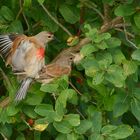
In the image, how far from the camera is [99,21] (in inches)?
133

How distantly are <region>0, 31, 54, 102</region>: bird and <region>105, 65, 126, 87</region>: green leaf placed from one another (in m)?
0.43

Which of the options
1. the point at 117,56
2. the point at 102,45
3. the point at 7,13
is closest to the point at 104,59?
the point at 102,45

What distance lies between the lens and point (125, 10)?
→ 9.58 ft

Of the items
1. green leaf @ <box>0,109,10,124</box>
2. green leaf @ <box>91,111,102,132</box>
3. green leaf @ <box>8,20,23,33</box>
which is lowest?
green leaf @ <box>91,111,102,132</box>

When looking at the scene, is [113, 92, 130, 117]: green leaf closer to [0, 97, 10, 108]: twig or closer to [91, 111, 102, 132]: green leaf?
[91, 111, 102, 132]: green leaf

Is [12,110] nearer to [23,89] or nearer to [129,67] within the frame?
[23,89]

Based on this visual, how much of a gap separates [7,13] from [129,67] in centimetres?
83

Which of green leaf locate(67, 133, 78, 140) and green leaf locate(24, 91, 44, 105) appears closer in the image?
green leaf locate(67, 133, 78, 140)

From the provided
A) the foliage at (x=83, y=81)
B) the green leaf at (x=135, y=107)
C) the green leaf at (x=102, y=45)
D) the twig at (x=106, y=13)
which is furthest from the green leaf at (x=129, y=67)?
the twig at (x=106, y=13)

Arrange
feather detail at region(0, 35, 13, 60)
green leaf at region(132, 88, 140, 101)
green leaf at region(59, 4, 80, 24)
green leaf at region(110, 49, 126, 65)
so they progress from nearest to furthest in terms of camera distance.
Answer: green leaf at region(110, 49, 126, 65)
green leaf at region(132, 88, 140, 101)
feather detail at region(0, 35, 13, 60)
green leaf at region(59, 4, 80, 24)

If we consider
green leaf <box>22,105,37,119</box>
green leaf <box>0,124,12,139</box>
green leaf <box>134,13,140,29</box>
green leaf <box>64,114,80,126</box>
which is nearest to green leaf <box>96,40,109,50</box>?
green leaf <box>134,13,140,29</box>

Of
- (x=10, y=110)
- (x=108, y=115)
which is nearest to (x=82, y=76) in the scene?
(x=108, y=115)

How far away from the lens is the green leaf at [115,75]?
2752 millimetres

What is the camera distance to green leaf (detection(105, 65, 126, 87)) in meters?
2.75
